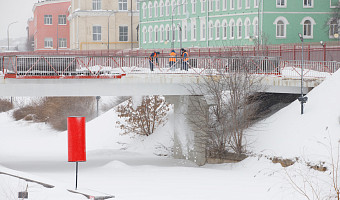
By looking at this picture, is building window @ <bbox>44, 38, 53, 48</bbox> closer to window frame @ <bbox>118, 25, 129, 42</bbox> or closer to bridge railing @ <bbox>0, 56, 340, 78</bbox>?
window frame @ <bbox>118, 25, 129, 42</bbox>

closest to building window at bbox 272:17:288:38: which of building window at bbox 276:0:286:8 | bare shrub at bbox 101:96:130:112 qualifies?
building window at bbox 276:0:286:8

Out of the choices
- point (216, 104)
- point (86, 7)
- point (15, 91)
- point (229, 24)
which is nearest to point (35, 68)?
point (15, 91)

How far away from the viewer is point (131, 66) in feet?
127

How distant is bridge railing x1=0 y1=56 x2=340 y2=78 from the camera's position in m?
36.2

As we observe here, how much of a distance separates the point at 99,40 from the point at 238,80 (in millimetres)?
57181

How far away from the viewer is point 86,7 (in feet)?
303

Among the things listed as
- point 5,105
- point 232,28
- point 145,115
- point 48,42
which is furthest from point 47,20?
point 145,115

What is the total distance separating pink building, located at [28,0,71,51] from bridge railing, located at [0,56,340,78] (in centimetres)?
6566

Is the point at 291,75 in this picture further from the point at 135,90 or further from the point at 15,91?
the point at 15,91

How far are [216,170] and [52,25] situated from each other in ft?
244

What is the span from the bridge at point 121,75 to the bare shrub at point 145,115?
1218cm

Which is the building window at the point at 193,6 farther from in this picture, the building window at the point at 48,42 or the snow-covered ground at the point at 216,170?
the building window at the point at 48,42

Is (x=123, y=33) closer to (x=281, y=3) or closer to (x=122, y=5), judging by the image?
(x=122, y=5)

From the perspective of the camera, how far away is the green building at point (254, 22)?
68.2 m
